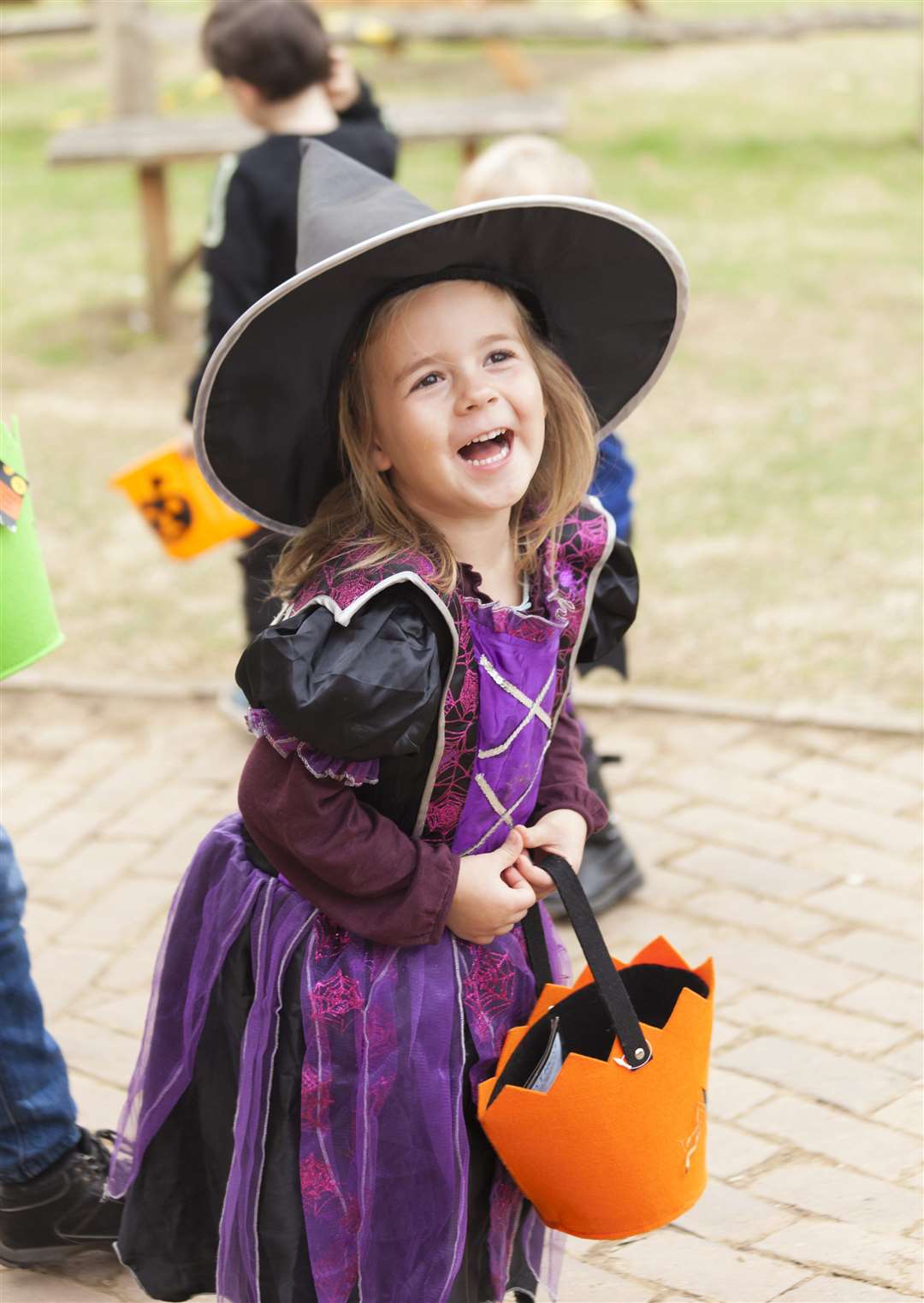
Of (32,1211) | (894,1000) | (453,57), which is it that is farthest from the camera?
(453,57)

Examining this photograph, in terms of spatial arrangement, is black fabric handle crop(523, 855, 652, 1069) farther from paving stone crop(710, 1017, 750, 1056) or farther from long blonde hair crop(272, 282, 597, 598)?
paving stone crop(710, 1017, 750, 1056)

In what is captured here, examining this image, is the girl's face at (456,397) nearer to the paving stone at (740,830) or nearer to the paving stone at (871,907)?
the paving stone at (871,907)

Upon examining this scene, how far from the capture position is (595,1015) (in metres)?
2.19

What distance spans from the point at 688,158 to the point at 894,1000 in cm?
908

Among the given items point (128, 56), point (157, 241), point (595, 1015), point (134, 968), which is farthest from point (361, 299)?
point (128, 56)

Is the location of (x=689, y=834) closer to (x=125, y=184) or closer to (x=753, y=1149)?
(x=753, y=1149)

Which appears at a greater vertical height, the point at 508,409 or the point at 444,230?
the point at 444,230

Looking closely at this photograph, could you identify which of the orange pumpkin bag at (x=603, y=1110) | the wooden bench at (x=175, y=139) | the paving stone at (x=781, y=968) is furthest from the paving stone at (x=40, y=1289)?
the wooden bench at (x=175, y=139)

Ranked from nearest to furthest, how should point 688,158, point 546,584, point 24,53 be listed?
1. point 546,584
2. point 688,158
3. point 24,53

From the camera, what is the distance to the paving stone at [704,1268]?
2.55m

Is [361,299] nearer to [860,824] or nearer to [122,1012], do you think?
[122,1012]

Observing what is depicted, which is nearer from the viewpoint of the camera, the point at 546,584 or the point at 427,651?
the point at 427,651

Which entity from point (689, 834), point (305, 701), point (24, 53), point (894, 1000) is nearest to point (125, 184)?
point (24, 53)

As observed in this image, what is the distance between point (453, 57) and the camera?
15.1 m
